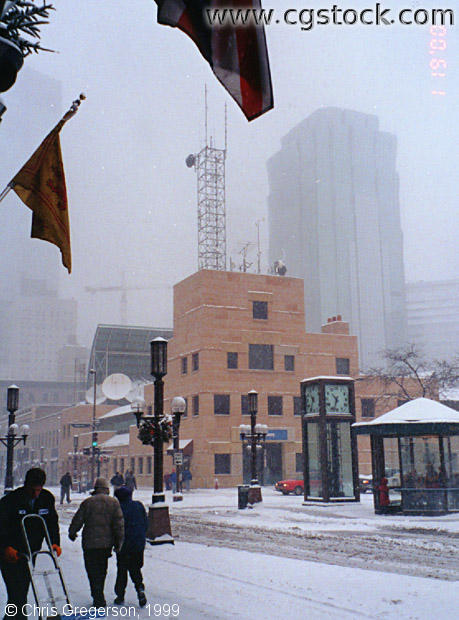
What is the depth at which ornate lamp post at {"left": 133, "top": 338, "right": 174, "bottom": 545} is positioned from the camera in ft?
53.6

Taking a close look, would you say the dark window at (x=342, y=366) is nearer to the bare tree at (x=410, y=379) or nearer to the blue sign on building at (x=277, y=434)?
the bare tree at (x=410, y=379)

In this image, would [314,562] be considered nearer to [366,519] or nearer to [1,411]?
[366,519]

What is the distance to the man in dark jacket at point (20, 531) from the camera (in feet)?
22.2

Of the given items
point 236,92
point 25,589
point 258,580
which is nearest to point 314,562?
point 258,580

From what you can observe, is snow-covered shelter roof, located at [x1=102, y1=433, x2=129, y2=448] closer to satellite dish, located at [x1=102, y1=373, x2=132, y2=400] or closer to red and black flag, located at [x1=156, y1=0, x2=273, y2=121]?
satellite dish, located at [x1=102, y1=373, x2=132, y2=400]

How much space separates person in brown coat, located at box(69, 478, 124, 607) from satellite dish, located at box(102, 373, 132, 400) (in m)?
76.4

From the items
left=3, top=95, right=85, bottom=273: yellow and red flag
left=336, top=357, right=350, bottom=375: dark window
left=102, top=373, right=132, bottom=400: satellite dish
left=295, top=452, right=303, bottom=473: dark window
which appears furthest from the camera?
left=102, top=373, right=132, bottom=400: satellite dish

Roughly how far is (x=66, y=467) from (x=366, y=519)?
72.2m

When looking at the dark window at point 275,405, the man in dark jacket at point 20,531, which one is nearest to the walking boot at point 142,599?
the man in dark jacket at point 20,531

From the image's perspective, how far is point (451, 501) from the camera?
23.0 meters

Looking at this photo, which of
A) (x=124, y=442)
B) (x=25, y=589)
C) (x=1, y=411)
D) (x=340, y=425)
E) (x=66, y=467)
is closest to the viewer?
(x=25, y=589)

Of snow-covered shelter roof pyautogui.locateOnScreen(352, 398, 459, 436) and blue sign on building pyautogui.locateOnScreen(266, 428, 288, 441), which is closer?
snow-covered shelter roof pyautogui.locateOnScreen(352, 398, 459, 436)

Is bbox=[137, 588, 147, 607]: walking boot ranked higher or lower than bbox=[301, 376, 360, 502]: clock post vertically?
lower

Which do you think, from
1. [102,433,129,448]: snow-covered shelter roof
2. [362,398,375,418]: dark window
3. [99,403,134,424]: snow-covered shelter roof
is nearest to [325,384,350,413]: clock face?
[362,398,375,418]: dark window
